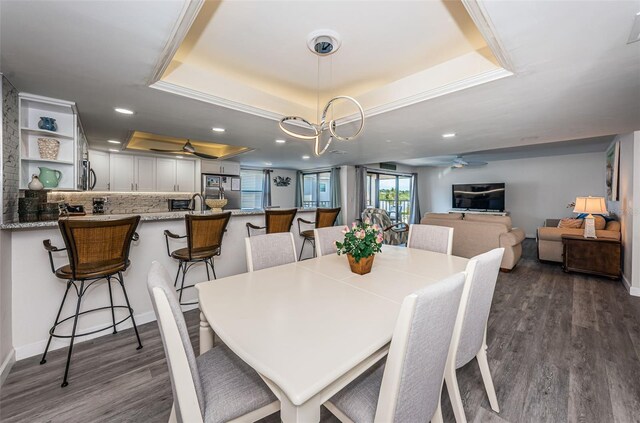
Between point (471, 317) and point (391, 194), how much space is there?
8154 millimetres

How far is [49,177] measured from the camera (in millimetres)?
2477

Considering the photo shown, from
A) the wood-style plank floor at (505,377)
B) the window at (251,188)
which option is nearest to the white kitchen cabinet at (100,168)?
the window at (251,188)

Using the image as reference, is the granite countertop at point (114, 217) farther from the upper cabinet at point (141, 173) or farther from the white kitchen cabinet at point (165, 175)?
the white kitchen cabinet at point (165, 175)

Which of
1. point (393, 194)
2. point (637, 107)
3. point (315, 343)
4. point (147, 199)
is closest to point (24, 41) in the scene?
point (315, 343)

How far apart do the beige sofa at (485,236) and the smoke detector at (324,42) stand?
12.7 ft

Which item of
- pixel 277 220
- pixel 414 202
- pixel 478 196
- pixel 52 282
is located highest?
pixel 478 196

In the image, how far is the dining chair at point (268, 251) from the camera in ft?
6.35

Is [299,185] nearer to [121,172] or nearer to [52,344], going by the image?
[121,172]

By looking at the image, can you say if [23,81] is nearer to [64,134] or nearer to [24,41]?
[64,134]

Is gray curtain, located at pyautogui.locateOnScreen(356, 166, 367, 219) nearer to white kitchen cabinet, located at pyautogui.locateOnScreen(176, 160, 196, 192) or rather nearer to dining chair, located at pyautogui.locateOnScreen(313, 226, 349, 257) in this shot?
white kitchen cabinet, located at pyautogui.locateOnScreen(176, 160, 196, 192)

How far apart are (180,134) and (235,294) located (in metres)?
3.37

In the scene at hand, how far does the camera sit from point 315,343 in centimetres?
93

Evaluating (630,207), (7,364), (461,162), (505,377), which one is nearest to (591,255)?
(630,207)

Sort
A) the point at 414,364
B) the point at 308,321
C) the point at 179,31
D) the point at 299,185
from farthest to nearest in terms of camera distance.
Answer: the point at 299,185 < the point at 179,31 < the point at 308,321 < the point at 414,364
